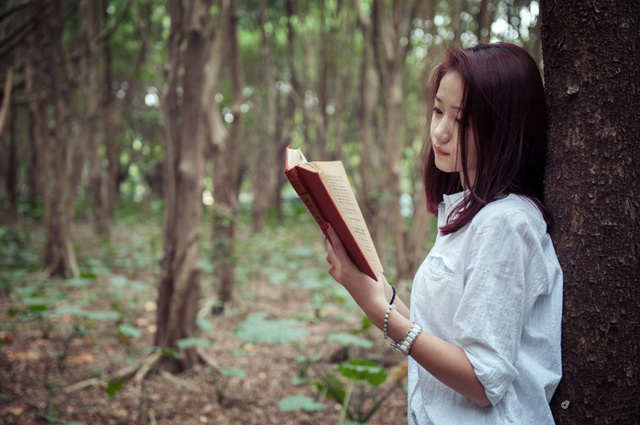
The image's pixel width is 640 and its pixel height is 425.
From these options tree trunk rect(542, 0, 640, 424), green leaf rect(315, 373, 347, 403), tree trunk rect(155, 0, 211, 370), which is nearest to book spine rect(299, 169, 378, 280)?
tree trunk rect(542, 0, 640, 424)

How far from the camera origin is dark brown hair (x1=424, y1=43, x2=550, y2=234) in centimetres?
115

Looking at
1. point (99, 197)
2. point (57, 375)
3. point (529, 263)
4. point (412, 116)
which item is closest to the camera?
point (529, 263)

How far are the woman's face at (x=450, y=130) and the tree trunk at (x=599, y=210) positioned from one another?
24 centimetres

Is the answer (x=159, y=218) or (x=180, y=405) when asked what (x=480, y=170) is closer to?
(x=180, y=405)

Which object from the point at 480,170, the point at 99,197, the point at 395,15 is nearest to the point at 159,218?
the point at 99,197

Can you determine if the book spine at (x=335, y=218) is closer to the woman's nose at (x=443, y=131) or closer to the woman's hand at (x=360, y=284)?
the woman's hand at (x=360, y=284)

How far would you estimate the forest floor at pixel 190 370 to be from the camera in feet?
9.46

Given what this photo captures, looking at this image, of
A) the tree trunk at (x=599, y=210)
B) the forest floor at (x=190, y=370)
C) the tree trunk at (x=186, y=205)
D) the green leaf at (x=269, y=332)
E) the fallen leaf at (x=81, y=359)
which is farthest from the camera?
the fallen leaf at (x=81, y=359)

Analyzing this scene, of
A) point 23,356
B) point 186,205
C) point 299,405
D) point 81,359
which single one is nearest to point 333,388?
point 299,405

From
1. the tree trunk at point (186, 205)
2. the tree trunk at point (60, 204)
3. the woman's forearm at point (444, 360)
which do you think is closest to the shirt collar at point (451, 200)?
the woman's forearm at point (444, 360)

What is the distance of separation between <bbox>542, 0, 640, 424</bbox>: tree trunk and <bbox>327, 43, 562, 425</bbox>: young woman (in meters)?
0.05

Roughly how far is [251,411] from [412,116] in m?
13.0

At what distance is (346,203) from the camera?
1.13 m

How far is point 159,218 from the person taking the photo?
532 inches
